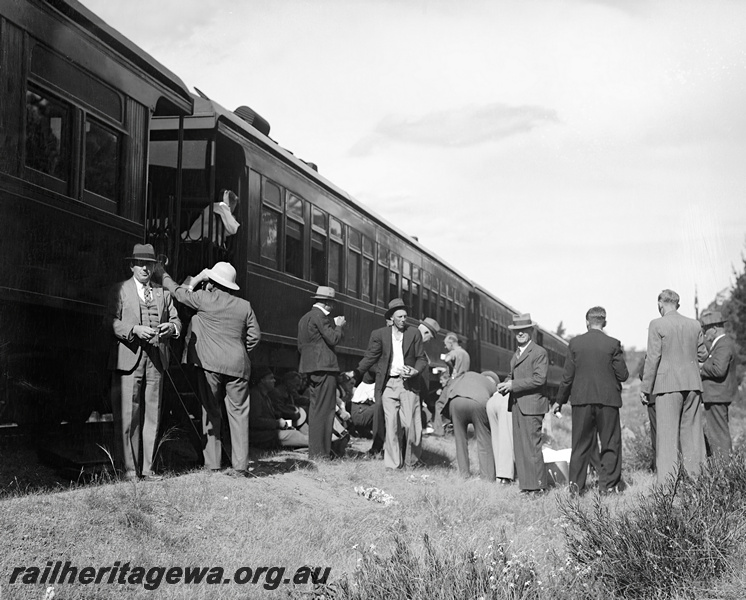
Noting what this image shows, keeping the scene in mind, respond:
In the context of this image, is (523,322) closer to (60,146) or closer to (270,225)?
(270,225)

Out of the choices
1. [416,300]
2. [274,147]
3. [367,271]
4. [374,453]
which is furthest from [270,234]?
[416,300]

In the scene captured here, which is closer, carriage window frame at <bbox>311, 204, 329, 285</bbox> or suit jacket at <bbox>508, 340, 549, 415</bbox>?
suit jacket at <bbox>508, 340, 549, 415</bbox>

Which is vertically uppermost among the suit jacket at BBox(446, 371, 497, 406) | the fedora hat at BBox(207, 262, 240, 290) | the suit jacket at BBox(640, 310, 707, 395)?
the fedora hat at BBox(207, 262, 240, 290)

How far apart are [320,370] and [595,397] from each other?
297 centimetres

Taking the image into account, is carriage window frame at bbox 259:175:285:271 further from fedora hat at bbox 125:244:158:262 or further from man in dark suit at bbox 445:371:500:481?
fedora hat at bbox 125:244:158:262

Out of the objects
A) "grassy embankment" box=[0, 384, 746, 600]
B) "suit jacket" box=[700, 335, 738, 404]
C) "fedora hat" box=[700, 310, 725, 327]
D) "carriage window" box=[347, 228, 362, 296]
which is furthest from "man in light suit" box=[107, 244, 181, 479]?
"carriage window" box=[347, 228, 362, 296]

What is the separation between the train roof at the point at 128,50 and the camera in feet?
23.2

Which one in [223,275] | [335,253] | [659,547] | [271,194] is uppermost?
[271,194]

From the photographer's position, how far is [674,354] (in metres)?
8.55

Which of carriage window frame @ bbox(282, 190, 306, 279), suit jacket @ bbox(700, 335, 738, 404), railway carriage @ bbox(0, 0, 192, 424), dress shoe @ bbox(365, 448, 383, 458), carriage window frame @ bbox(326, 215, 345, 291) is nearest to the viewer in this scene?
railway carriage @ bbox(0, 0, 192, 424)

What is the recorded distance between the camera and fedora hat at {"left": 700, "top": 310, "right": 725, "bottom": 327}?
9.26 meters

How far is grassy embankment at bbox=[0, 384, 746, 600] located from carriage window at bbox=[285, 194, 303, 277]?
401 cm

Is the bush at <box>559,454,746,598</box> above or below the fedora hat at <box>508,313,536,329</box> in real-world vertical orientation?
below

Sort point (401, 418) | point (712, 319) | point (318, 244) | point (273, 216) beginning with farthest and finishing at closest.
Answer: point (318, 244)
point (273, 216)
point (401, 418)
point (712, 319)
